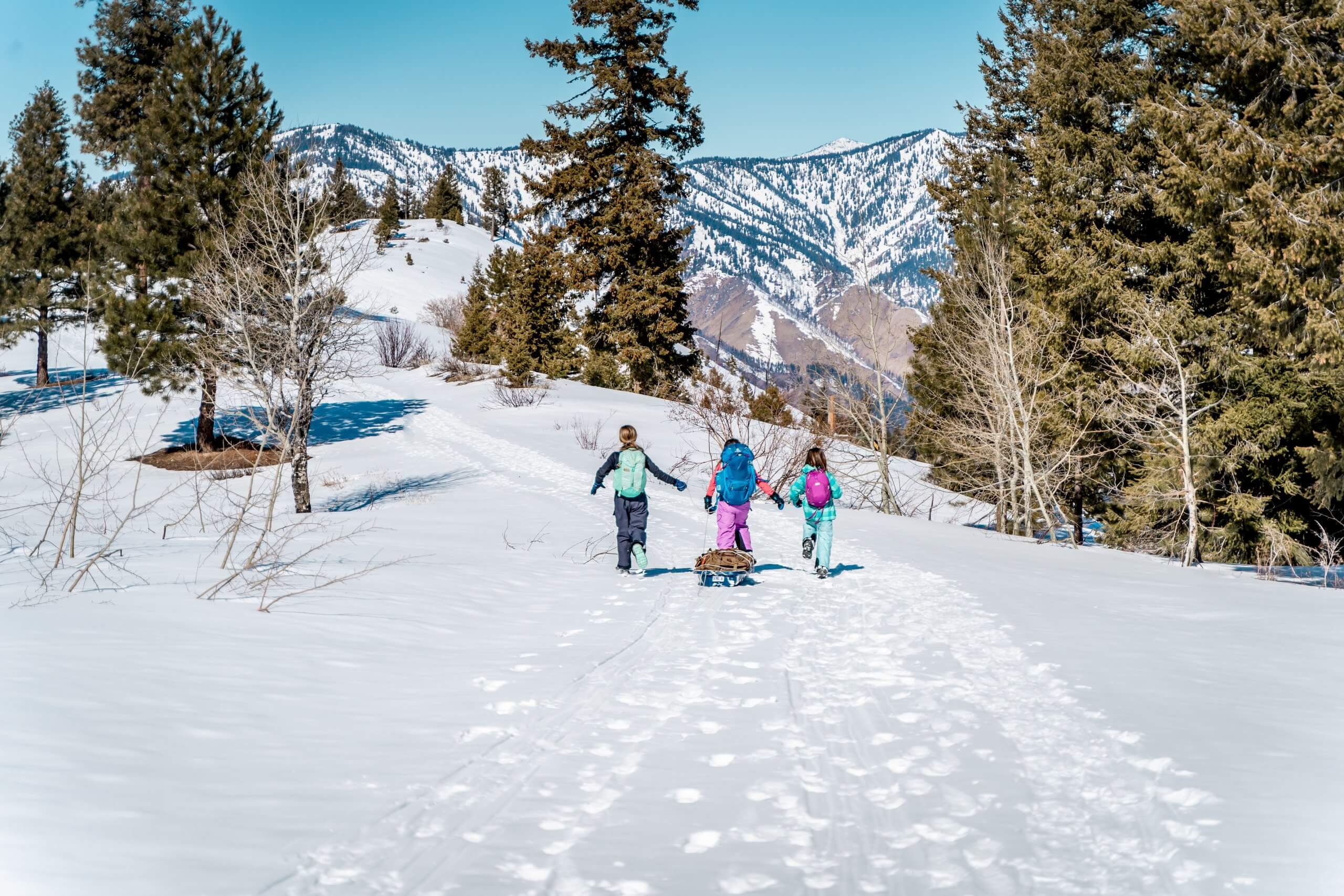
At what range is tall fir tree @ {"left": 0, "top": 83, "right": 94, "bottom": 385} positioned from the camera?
30.8m

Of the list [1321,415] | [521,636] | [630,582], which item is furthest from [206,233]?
[1321,415]

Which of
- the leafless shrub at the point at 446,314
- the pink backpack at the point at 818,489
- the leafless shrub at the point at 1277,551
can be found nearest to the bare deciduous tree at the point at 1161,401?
the leafless shrub at the point at 1277,551

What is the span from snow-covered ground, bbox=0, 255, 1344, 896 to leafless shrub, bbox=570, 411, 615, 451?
1823 centimetres

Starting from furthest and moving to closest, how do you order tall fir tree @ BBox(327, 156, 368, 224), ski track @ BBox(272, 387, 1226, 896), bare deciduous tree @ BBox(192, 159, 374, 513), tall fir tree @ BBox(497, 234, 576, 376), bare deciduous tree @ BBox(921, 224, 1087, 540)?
tall fir tree @ BBox(497, 234, 576, 376), bare deciduous tree @ BBox(921, 224, 1087, 540), tall fir tree @ BBox(327, 156, 368, 224), bare deciduous tree @ BBox(192, 159, 374, 513), ski track @ BBox(272, 387, 1226, 896)

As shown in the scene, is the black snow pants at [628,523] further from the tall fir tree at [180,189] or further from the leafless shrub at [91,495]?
the tall fir tree at [180,189]

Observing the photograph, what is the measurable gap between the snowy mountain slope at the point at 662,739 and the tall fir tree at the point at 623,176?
83.0 feet

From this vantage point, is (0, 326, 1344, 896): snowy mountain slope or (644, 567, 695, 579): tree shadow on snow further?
(644, 567, 695, 579): tree shadow on snow

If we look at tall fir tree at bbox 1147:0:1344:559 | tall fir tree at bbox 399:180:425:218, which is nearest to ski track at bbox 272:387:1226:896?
tall fir tree at bbox 1147:0:1344:559

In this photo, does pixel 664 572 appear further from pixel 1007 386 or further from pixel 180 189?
pixel 180 189

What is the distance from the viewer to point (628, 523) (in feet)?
35.5

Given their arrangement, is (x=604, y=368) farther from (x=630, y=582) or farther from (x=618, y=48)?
(x=630, y=582)

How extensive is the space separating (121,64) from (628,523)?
29.6m

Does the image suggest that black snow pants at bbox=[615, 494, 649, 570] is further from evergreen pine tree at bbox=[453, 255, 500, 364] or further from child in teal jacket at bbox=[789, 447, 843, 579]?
evergreen pine tree at bbox=[453, 255, 500, 364]

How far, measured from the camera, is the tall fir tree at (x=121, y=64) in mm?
29406
